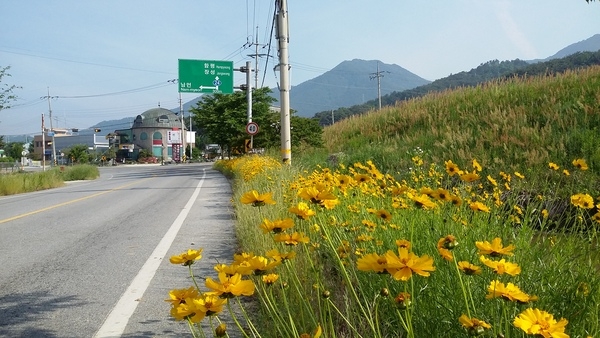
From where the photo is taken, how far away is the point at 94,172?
38156 mm

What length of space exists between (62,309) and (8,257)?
2.65 m

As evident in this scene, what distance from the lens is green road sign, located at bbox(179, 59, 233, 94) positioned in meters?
26.4

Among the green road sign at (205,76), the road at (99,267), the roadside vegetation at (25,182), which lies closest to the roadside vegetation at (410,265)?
the road at (99,267)

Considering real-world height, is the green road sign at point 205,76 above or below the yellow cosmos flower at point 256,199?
above

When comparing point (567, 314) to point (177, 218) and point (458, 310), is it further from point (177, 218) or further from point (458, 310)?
point (177, 218)

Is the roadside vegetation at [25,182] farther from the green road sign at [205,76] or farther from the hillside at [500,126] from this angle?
the hillside at [500,126]

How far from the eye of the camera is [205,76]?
27.0 meters

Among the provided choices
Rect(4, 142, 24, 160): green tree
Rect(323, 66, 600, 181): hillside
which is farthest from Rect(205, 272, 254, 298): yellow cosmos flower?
Rect(4, 142, 24, 160): green tree

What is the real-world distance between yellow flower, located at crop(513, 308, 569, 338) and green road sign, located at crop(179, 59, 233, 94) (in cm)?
2596

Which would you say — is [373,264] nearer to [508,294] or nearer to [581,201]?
[508,294]

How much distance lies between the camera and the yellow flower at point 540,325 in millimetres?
1218

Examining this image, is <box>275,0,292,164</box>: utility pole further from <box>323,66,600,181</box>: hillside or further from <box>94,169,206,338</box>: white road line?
<box>94,169,206,338</box>: white road line

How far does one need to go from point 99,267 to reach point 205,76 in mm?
22717

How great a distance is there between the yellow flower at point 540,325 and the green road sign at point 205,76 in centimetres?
2596
